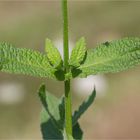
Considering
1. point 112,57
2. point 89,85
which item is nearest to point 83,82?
point 89,85

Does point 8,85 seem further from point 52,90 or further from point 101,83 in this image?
point 101,83

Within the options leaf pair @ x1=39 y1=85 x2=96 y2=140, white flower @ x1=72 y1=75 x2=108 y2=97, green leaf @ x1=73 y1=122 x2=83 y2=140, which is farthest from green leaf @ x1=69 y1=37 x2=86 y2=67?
white flower @ x1=72 y1=75 x2=108 y2=97

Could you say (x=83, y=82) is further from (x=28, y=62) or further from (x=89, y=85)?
(x=28, y=62)

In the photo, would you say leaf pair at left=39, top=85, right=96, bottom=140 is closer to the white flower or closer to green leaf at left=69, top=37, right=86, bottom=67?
green leaf at left=69, top=37, right=86, bottom=67

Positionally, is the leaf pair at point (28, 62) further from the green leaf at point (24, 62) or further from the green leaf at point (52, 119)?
the green leaf at point (52, 119)

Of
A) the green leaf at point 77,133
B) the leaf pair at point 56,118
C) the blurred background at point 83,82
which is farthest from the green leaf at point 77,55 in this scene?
the blurred background at point 83,82
